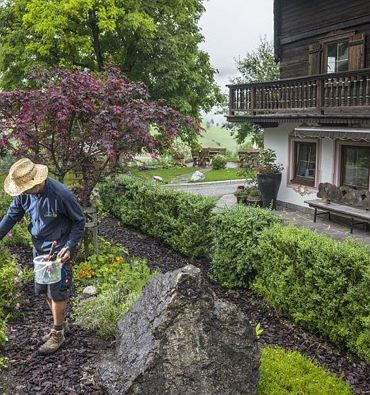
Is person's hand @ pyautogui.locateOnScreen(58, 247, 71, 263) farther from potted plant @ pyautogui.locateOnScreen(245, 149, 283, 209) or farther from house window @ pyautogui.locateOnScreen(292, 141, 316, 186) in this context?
house window @ pyautogui.locateOnScreen(292, 141, 316, 186)

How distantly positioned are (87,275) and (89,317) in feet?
5.86

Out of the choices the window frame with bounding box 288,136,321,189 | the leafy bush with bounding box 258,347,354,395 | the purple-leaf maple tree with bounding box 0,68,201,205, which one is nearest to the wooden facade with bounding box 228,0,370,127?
the window frame with bounding box 288,136,321,189

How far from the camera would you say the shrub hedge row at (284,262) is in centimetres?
548

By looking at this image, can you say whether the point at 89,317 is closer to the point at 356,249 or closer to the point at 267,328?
the point at 267,328

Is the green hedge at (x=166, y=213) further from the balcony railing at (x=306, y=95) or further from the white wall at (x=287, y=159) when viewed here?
the white wall at (x=287, y=159)

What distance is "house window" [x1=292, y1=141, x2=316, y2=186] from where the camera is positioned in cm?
1455

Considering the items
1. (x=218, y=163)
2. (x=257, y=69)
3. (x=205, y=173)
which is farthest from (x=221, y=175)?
(x=257, y=69)

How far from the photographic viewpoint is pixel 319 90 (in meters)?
12.5

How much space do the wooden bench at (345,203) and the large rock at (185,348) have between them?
816 cm

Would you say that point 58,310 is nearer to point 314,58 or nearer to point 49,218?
point 49,218

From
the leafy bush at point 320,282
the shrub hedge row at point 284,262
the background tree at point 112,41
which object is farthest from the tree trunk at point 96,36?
the leafy bush at point 320,282

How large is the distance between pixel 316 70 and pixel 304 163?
318cm

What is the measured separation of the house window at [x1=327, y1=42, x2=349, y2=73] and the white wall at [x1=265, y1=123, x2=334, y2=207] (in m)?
2.26

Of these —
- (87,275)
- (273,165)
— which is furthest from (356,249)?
(273,165)
